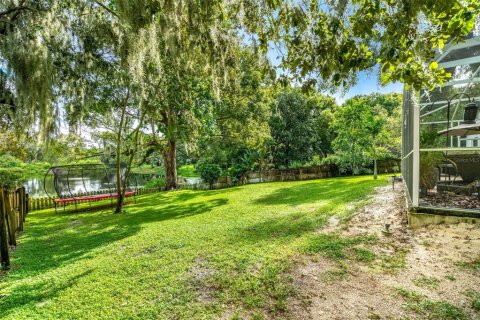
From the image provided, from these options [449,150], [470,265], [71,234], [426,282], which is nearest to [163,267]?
[426,282]

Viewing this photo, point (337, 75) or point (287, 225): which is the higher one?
point (337, 75)

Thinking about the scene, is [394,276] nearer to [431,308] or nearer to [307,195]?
[431,308]

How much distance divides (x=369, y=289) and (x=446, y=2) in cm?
265

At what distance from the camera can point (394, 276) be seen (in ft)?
9.28

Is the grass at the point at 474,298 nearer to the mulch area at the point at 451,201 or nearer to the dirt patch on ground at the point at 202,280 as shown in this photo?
the mulch area at the point at 451,201

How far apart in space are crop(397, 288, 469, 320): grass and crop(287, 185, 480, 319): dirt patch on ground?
3 centimetres

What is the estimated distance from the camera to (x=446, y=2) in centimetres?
187

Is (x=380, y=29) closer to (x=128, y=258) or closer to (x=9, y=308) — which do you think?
(x=128, y=258)

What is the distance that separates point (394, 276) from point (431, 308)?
1.81ft

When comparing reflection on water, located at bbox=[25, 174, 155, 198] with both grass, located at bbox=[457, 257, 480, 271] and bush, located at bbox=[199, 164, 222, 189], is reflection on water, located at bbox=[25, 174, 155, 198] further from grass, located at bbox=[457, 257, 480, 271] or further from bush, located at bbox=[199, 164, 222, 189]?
grass, located at bbox=[457, 257, 480, 271]

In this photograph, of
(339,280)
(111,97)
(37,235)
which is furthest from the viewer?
(111,97)

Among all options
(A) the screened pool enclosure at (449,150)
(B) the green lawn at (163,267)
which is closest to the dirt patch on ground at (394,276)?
(B) the green lawn at (163,267)

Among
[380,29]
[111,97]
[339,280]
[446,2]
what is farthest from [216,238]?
[111,97]

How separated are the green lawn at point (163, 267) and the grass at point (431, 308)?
118 cm
